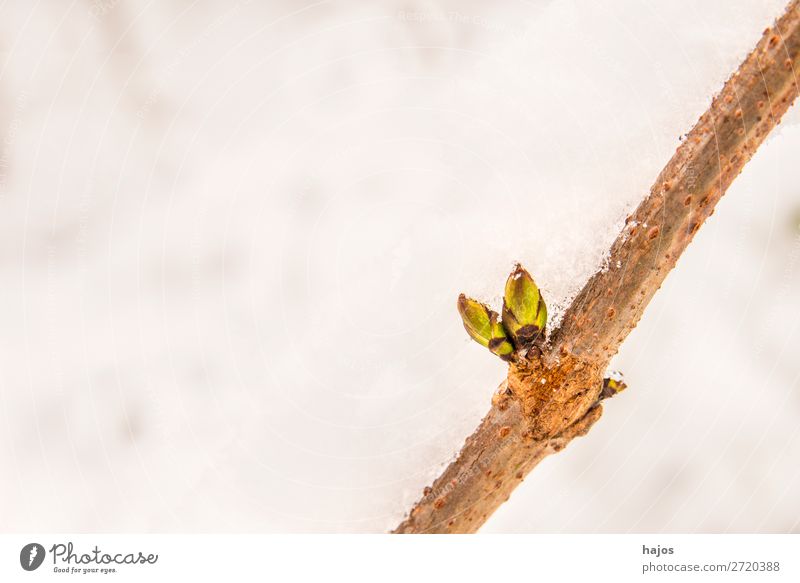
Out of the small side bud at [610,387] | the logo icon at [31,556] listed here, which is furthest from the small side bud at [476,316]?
the logo icon at [31,556]

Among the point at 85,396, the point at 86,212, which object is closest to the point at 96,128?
the point at 86,212

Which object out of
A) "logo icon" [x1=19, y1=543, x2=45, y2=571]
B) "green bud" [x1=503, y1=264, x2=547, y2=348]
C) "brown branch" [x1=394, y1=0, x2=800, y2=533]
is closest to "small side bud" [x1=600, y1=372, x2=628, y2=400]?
"brown branch" [x1=394, y1=0, x2=800, y2=533]

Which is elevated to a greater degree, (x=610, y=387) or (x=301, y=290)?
(x=301, y=290)

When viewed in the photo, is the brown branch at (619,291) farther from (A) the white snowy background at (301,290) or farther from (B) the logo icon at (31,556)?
(B) the logo icon at (31,556)

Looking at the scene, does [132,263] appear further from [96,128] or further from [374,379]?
[374,379]

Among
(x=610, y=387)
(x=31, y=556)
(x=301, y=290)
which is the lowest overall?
(x=31, y=556)

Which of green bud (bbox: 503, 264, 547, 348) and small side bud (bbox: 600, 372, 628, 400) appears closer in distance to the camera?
green bud (bbox: 503, 264, 547, 348)

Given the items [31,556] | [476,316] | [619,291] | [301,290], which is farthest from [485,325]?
[31,556]

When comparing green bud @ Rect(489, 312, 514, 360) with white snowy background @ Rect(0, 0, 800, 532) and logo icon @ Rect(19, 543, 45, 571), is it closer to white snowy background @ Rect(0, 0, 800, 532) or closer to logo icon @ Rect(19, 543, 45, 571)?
white snowy background @ Rect(0, 0, 800, 532)

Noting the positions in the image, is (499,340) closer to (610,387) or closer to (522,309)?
(522,309)
